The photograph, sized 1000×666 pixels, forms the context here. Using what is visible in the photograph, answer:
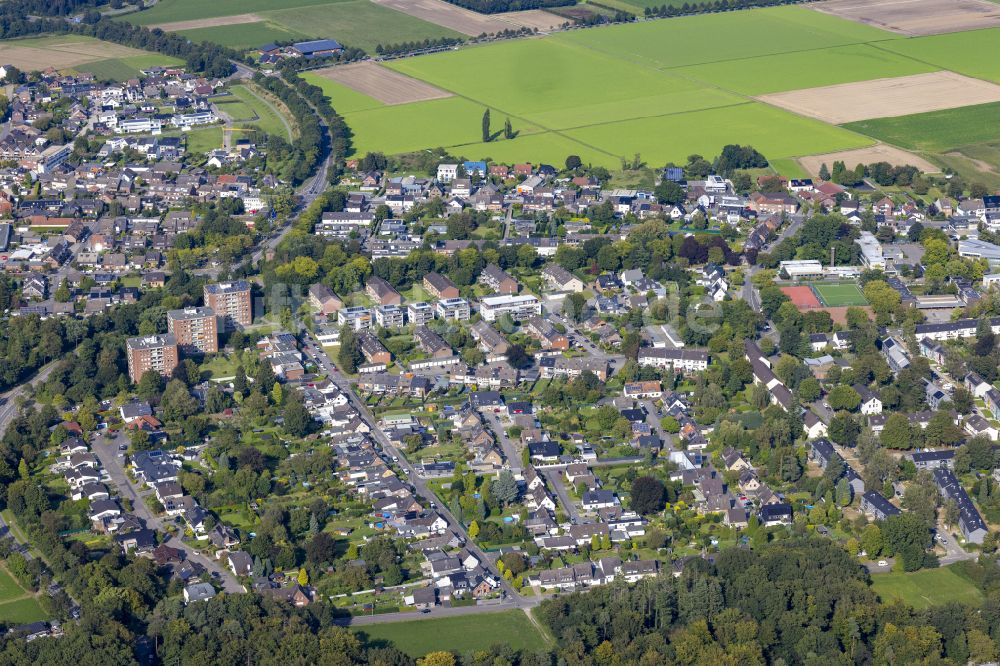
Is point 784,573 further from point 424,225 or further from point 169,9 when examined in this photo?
point 169,9

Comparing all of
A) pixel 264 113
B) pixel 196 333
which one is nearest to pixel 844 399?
pixel 196 333

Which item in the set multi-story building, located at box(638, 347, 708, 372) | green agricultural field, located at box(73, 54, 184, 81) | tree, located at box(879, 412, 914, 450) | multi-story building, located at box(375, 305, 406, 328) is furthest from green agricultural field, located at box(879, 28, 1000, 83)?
multi-story building, located at box(375, 305, 406, 328)

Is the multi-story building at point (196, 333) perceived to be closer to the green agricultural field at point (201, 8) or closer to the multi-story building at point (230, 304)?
A: the multi-story building at point (230, 304)

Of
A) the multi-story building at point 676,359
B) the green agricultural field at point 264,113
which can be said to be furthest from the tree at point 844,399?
the green agricultural field at point 264,113

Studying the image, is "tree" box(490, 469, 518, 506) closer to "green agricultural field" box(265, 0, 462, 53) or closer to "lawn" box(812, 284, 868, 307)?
"lawn" box(812, 284, 868, 307)

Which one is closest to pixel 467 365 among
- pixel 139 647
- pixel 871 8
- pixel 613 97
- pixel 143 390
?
pixel 143 390

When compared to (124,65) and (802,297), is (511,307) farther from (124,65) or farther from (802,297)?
(124,65)
